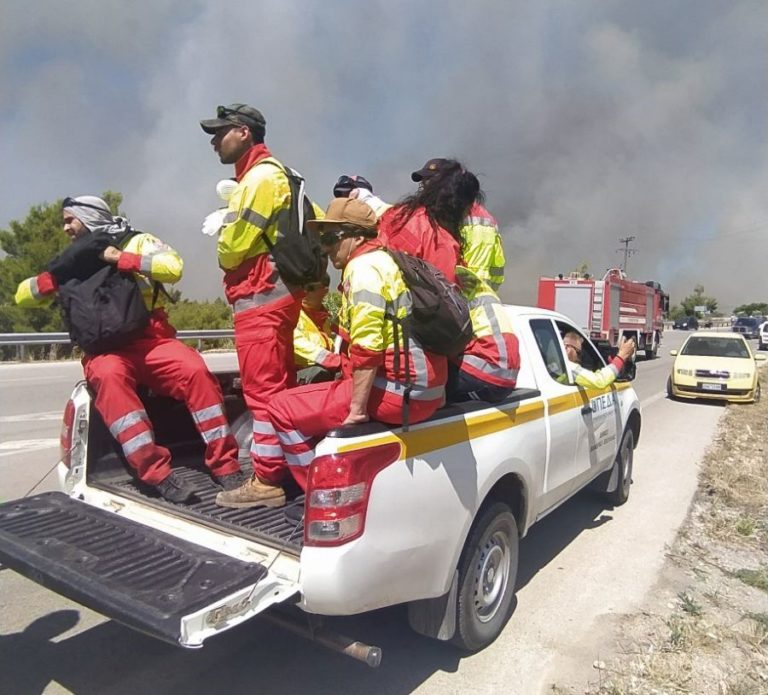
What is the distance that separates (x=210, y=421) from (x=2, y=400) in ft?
27.5

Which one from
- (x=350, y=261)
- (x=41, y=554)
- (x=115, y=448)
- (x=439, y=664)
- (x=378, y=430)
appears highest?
(x=350, y=261)

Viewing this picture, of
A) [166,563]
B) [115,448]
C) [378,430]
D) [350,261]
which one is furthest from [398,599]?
[115,448]

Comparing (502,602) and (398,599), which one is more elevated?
(398,599)

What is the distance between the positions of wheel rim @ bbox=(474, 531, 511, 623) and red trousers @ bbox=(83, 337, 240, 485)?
1.45 metres

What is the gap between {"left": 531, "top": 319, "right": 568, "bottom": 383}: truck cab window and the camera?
433cm

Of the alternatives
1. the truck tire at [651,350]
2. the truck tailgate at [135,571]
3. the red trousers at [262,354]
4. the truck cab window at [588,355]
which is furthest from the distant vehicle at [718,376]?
the truck tire at [651,350]

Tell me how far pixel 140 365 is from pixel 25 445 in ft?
15.0

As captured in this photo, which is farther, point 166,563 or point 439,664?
point 439,664

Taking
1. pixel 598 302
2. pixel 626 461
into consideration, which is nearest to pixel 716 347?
pixel 598 302

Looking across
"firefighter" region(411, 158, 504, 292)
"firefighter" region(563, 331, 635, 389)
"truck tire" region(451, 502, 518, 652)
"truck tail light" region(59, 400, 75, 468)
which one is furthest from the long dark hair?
"truck tail light" region(59, 400, 75, 468)

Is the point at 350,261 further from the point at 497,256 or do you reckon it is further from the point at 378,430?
the point at 497,256

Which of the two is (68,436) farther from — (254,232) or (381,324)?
(381,324)

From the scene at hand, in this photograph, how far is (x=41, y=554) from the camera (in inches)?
103

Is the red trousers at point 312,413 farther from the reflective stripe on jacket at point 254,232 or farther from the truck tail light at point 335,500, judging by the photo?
the reflective stripe on jacket at point 254,232
